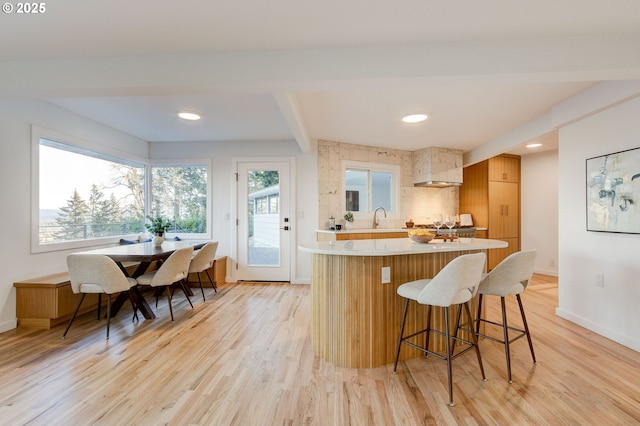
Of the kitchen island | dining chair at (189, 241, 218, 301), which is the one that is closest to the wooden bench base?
dining chair at (189, 241, 218, 301)

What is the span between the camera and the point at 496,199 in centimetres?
579

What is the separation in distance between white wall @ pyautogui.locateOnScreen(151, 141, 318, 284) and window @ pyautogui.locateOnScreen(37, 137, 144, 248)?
2.54ft

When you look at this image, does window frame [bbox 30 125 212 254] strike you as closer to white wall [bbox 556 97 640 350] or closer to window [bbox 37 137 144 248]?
window [bbox 37 137 144 248]

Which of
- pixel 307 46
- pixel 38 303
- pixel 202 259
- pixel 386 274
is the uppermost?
pixel 307 46

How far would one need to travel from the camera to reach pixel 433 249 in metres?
2.32

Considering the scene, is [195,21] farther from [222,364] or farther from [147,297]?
[147,297]

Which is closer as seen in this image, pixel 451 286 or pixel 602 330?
pixel 451 286

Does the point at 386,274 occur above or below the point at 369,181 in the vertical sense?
below

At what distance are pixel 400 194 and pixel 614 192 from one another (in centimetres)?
306

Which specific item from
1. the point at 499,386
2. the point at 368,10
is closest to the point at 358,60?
the point at 368,10

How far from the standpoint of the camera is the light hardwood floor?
1.76 meters

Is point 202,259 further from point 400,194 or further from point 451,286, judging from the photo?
point 400,194

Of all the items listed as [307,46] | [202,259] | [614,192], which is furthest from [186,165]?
[614,192]

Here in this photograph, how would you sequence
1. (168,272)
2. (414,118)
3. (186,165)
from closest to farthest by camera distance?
(168,272) < (414,118) < (186,165)
